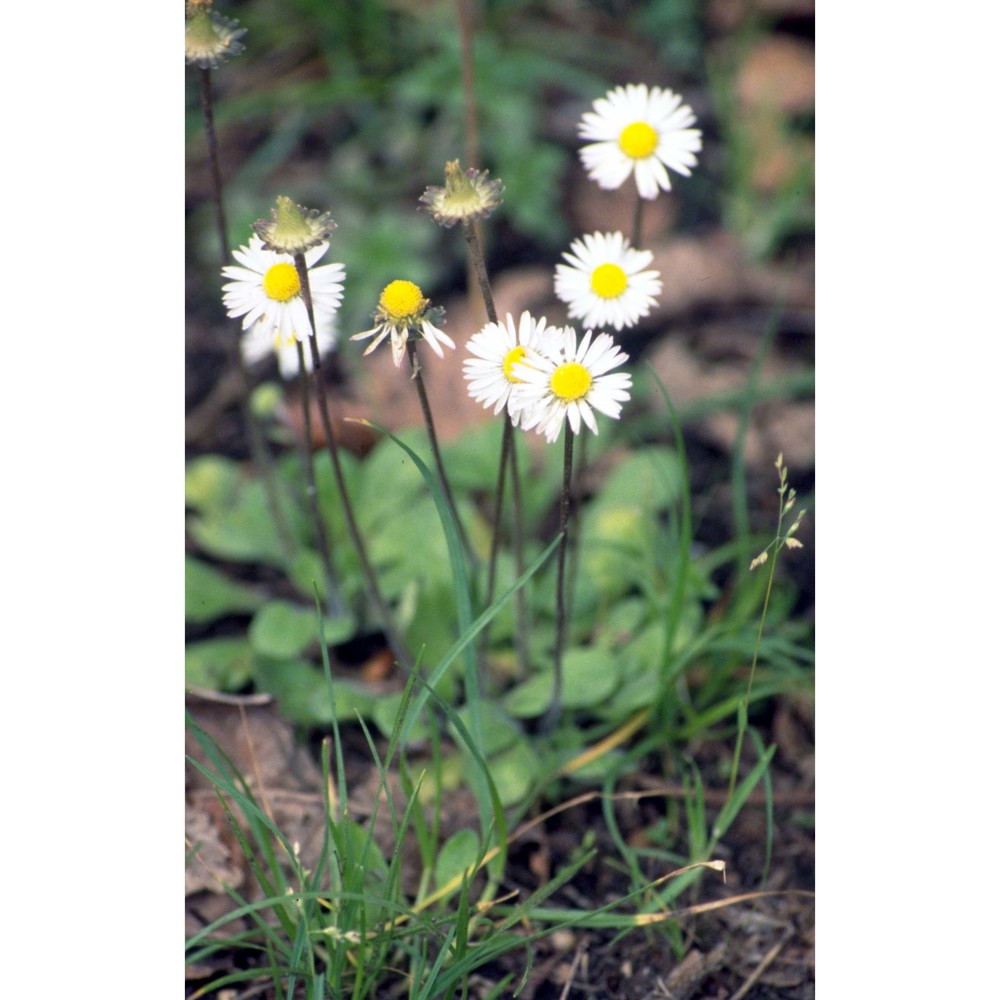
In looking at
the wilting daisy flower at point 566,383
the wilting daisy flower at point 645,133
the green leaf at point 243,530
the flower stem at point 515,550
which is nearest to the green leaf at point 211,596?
the green leaf at point 243,530

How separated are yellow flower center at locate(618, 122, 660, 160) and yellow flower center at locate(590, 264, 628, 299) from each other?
232mm

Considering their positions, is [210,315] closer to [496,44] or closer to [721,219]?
[496,44]

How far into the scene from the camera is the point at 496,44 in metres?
3.34

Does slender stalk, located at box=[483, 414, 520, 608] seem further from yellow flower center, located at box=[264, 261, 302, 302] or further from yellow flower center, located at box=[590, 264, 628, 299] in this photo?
yellow flower center, located at box=[264, 261, 302, 302]

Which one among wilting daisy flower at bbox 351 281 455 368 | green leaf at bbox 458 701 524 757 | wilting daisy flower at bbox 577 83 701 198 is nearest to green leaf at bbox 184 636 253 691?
green leaf at bbox 458 701 524 757

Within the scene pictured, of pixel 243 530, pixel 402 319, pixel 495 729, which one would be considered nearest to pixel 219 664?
pixel 243 530

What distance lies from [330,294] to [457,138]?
1.83 m

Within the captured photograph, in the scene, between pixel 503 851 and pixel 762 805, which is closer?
pixel 503 851

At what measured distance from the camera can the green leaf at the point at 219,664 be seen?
84.9 inches

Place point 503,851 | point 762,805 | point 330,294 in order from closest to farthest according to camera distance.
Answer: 1. point 330,294
2. point 503,851
3. point 762,805

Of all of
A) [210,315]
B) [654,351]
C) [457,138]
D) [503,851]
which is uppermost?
[457,138]

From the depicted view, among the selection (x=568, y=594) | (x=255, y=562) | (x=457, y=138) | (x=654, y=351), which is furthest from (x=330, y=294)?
(x=457, y=138)

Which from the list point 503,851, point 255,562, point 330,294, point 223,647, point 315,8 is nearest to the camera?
point 330,294

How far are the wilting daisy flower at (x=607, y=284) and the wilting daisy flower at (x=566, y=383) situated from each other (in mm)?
214
